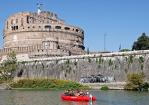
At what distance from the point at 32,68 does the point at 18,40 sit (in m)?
21.2

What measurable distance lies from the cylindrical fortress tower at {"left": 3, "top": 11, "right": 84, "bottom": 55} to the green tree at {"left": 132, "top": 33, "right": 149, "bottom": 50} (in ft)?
51.8

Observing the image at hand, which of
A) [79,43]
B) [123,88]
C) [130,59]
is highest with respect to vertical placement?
[79,43]

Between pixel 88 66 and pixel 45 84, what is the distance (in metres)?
8.24

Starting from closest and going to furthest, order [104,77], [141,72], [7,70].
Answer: [141,72] → [104,77] → [7,70]

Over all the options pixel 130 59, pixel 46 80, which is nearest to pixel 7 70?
pixel 46 80

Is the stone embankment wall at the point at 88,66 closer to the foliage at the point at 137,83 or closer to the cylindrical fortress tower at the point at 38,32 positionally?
the foliage at the point at 137,83

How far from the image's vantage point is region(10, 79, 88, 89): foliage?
196 feet

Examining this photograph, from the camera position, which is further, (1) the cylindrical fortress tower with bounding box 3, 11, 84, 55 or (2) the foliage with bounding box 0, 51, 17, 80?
(1) the cylindrical fortress tower with bounding box 3, 11, 84, 55

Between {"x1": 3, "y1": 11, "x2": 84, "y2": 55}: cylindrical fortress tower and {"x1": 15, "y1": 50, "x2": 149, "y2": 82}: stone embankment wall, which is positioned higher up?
{"x1": 3, "y1": 11, "x2": 84, "y2": 55}: cylindrical fortress tower

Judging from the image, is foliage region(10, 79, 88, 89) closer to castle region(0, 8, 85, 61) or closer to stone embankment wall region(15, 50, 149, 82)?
stone embankment wall region(15, 50, 149, 82)

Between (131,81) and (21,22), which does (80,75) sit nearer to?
(131,81)

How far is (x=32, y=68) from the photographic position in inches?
2896

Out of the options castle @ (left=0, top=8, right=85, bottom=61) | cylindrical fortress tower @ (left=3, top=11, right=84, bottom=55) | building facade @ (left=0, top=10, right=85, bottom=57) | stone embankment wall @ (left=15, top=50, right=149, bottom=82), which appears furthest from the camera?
cylindrical fortress tower @ (left=3, top=11, right=84, bottom=55)

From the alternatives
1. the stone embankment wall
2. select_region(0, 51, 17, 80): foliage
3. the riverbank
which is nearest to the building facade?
the stone embankment wall
